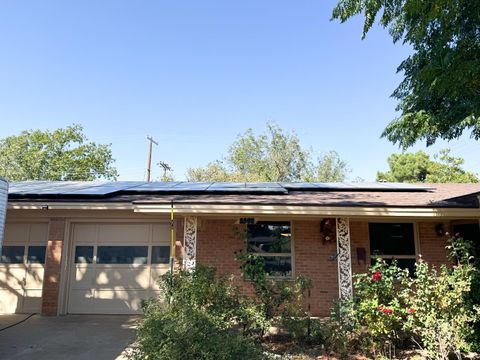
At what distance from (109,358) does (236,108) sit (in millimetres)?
14831

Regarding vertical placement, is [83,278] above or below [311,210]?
below

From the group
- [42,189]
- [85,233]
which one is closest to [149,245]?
[85,233]

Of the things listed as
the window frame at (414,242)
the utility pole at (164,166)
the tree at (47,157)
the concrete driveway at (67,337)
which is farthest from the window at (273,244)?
the tree at (47,157)

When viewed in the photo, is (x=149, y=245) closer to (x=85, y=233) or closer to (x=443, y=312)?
(x=85, y=233)

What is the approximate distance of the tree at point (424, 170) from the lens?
29.3m

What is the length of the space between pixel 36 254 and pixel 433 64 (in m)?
9.65

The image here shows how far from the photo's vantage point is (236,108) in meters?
18.3

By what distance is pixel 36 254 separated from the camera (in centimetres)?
879

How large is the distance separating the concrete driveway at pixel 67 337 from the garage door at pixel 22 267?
1.45 ft

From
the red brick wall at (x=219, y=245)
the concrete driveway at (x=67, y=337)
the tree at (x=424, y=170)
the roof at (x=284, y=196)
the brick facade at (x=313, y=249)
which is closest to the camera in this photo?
the concrete driveway at (x=67, y=337)

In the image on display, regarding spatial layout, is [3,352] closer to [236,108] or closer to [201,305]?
[201,305]

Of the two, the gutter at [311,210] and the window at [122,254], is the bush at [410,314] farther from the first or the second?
the window at [122,254]

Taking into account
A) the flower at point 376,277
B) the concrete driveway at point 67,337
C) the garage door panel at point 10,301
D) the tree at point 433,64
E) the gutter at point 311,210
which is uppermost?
the tree at point 433,64

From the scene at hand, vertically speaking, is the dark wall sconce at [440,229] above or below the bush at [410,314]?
above
